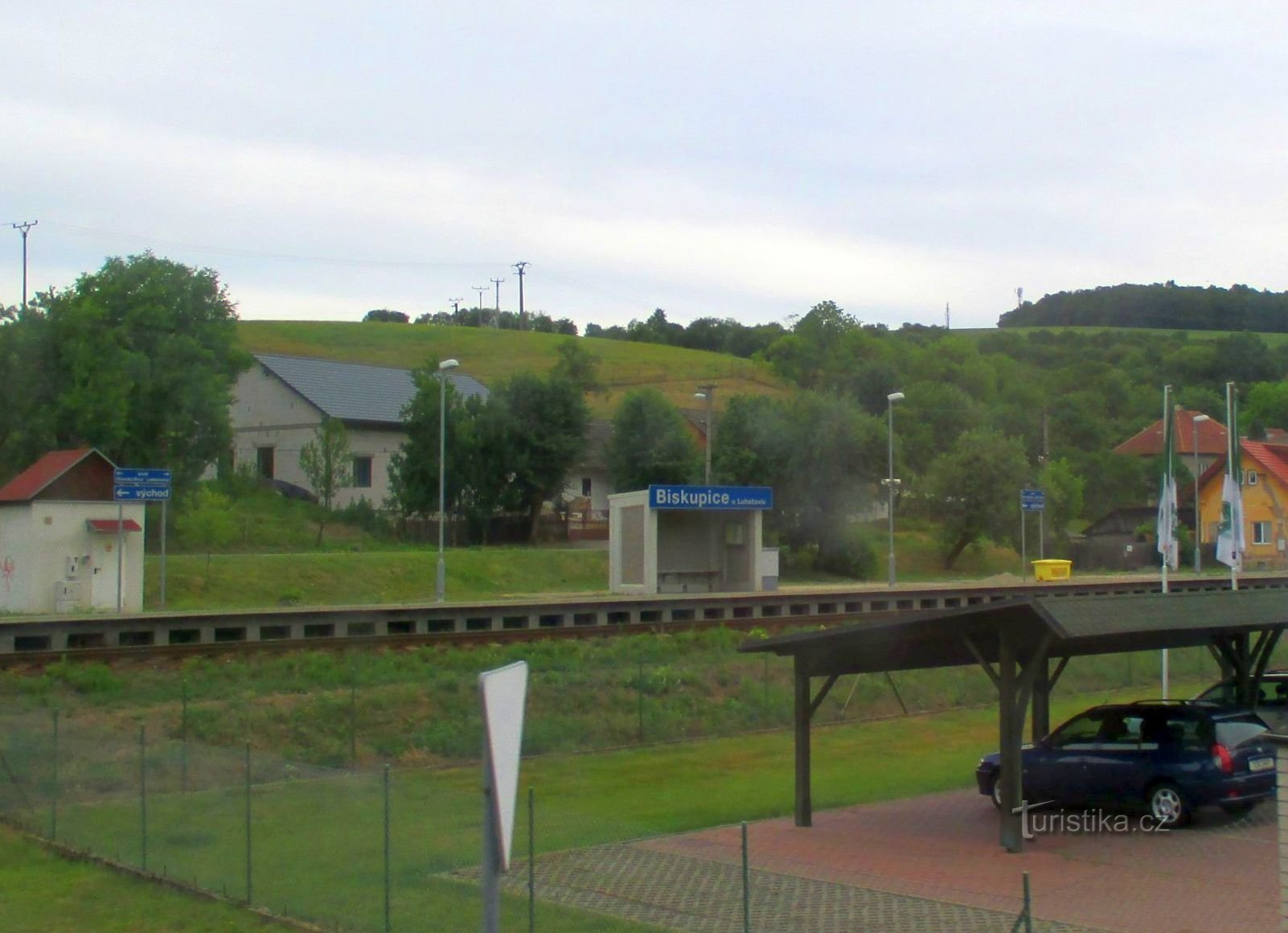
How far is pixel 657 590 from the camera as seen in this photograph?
1767 inches

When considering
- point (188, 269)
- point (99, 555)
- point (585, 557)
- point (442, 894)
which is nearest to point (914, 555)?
point (585, 557)

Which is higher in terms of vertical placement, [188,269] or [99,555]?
[188,269]

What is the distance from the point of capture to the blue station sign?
143ft

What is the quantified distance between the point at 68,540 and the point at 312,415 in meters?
38.9

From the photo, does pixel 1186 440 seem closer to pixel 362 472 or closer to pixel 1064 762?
pixel 362 472

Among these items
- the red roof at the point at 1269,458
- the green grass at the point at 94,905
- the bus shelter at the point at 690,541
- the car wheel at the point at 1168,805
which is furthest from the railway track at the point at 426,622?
the red roof at the point at 1269,458

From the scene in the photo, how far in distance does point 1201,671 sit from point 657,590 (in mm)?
16482

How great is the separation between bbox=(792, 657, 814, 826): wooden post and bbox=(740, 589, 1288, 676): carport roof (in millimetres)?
250

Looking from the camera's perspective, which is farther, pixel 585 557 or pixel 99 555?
pixel 585 557

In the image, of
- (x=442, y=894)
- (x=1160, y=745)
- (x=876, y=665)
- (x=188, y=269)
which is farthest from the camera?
(x=188, y=269)

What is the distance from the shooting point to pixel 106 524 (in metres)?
34.1

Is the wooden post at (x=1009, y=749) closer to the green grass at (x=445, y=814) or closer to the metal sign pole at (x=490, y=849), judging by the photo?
the green grass at (x=445, y=814)

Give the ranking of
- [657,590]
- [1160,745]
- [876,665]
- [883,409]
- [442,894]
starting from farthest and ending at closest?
1. [883,409]
2. [657,590]
3. [876,665]
4. [1160,745]
5. [442,894]

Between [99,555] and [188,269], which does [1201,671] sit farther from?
[188,269]
